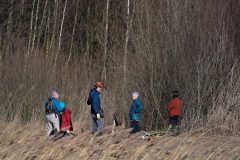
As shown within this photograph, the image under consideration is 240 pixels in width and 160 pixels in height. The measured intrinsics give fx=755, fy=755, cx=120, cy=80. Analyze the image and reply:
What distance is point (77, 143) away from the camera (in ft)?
25.8

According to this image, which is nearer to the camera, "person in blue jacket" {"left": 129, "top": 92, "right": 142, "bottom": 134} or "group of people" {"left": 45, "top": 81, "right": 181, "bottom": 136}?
"group of people" {"left": 45, "top": 81, "right": 181, "bottom": 136}

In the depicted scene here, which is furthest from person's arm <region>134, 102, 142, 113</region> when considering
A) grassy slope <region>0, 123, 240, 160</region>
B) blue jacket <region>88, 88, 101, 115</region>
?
grassy slope <region>0, 123, 240, 160</region>

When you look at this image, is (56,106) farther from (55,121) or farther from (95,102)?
(95,102)

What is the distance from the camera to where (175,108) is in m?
20.1

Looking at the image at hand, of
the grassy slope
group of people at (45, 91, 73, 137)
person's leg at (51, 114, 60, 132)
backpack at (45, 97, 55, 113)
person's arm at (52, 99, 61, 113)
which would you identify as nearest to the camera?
the grassy slope

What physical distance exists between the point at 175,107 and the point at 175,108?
3cm

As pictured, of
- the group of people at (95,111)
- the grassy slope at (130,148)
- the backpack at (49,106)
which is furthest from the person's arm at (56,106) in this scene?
the grassy slope at (130,148)

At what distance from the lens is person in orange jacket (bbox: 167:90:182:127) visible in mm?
20031

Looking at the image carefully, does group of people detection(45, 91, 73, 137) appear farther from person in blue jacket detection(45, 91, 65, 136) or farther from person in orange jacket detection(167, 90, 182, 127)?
person in orange jacket detection(167, 90, 182, 127)

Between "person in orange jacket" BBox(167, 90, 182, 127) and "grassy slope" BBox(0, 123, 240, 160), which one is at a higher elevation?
"grassy slope" BBox(0, 123, 240, 160)

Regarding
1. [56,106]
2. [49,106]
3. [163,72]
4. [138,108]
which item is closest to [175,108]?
[138,108]

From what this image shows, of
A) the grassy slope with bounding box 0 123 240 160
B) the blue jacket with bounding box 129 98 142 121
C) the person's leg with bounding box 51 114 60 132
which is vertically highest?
the grassy slope with bounding box 0 123 240 160

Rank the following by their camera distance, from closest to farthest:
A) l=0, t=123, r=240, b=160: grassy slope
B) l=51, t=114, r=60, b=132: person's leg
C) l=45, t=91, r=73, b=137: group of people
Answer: l=0, t=123, r=240, b=160: grassy slope
l=45, t=91, r=73, b=137: group of people
l=51, t=114, r=60, b=132: person's leg

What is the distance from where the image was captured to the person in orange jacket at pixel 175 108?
2003 centimetres
